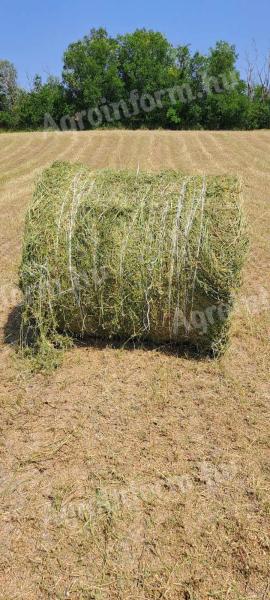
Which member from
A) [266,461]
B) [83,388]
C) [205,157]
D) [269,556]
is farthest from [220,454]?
[205,157]

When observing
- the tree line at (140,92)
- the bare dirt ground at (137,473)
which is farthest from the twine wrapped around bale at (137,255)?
the tree line at (140,92)

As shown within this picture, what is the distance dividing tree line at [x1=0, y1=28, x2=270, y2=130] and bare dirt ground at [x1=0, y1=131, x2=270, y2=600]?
108 ft

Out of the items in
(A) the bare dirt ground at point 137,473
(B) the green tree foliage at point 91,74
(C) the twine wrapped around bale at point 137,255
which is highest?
(B) the green tree foliage at point 91,74

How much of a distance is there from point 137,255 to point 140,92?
124ft

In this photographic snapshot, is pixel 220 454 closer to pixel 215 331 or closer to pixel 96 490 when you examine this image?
pixel 96 490

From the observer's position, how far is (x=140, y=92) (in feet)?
126

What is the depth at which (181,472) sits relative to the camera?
347 centimetres

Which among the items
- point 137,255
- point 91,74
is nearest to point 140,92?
point 91,74

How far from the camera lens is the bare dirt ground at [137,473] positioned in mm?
2785

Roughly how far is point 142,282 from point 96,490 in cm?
198

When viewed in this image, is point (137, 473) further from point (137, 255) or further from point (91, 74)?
point (91, 74)

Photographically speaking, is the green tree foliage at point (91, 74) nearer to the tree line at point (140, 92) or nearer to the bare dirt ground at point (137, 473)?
the tree line at point (140, 92)

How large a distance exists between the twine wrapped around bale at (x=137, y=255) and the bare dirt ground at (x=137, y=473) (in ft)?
1.53

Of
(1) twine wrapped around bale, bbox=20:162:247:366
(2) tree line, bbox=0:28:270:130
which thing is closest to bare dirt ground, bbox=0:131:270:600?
(1) twine wrapped around bale, bbox=20:162:247:366
